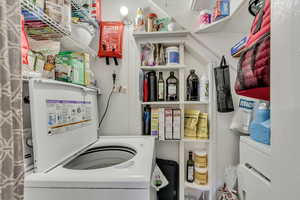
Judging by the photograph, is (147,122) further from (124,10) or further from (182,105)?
(124,10)

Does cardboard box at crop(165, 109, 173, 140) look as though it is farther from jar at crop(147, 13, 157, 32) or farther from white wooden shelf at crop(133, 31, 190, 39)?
jar at crop(147, 13, 157, 32)

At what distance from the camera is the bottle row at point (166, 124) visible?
163 cm

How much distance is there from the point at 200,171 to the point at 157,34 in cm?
163

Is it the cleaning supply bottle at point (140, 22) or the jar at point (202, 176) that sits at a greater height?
the cleaning supply bottle at point (140, 22)

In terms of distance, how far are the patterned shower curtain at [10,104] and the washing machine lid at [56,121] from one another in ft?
0.82

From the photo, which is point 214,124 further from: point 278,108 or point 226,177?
point 278,108

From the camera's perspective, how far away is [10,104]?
0.58 metres

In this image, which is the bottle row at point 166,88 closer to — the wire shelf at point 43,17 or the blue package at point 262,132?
the blue package at point 262,132

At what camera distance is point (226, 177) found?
149 cm

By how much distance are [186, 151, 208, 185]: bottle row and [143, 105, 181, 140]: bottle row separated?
0.35 meters

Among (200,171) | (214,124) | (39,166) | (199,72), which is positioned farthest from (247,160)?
(39,166)

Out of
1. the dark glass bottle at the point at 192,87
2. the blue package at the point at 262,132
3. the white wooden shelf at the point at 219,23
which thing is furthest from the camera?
the dark glass bottle at the point at 192,87

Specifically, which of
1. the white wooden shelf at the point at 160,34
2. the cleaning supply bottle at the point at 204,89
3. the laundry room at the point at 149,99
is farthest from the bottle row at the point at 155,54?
the cleaning supply bottle at the point at 204,89

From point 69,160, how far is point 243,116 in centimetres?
158
